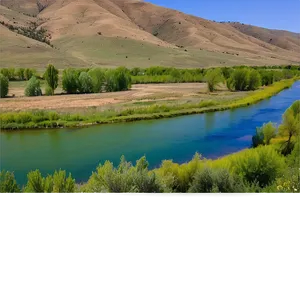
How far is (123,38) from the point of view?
68875mm

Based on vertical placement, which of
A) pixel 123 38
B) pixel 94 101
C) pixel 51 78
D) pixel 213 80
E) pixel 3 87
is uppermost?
pixel 123 38

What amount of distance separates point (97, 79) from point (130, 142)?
16.9 m

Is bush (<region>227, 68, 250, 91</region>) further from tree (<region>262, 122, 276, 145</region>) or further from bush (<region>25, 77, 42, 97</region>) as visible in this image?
tree (<region>262, 122, 276, 145</region>)

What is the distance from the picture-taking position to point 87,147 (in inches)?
620

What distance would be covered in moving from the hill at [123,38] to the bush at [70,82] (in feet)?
47.7

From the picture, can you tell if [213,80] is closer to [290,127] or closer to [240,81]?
[240,81]

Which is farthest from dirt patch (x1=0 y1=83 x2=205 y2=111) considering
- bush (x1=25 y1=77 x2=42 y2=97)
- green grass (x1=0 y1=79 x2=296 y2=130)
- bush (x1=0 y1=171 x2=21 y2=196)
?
bush (x1=0 y1=171 x2=21 y2=196)

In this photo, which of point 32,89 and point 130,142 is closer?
point 130,142

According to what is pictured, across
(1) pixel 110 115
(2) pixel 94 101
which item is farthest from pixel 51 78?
(1) pixel 110 115

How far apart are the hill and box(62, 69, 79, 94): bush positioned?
14530 millimetres

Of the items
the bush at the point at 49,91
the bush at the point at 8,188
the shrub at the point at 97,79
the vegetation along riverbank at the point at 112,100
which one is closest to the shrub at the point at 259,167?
the bush at the point at 8,188

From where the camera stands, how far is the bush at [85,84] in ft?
102
